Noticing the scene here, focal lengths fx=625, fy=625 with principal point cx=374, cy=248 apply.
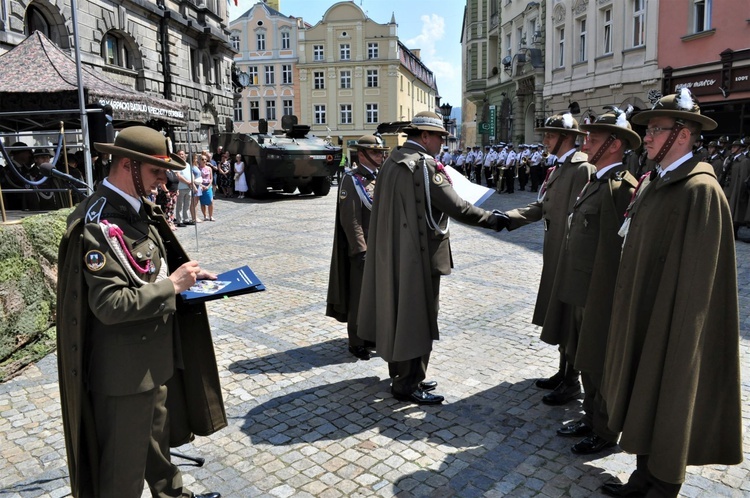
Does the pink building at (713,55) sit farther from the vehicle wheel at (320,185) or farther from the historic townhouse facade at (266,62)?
the historic townhouse facade at (266,62)

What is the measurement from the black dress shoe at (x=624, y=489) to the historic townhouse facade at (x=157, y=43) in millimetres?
11490

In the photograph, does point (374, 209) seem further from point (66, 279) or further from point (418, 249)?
point (66, 279)

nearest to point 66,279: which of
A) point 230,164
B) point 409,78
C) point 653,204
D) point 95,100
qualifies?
point 653,204

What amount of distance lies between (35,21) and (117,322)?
58.3 ft

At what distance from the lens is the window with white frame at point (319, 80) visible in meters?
57.6

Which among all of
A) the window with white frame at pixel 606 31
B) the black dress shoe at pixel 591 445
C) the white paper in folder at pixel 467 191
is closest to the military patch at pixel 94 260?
the white paper in folder at pixel 467 191

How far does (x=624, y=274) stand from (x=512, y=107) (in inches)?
1231

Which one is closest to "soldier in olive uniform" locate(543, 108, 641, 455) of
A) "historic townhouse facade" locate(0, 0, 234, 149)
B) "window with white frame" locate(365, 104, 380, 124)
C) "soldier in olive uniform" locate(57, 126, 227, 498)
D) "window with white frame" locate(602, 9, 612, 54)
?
"soldier in olive uniform" locate(57, 126, 227, 498)

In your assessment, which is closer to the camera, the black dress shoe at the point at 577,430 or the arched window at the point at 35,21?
the black dress shoe at the point at 577,430

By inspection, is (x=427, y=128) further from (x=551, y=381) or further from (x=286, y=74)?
(x=286, y=74)

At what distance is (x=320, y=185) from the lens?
22062 mm

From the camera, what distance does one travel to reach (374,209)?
451 centimetres

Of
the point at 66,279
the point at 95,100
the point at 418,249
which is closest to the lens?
the point at 66,279

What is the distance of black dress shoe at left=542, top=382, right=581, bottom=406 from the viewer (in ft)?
14.7
